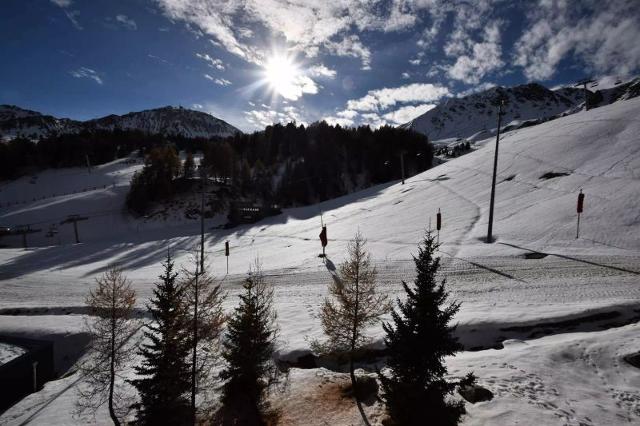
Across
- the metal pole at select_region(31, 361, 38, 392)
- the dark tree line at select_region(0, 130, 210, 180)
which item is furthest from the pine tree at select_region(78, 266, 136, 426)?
the dark tree line at select_region(0, 130, 210, 180)

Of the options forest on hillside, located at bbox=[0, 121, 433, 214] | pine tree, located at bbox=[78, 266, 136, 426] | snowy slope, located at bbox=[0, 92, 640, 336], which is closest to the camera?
pine tree, located at bbox=[78, 266, 136, 426]

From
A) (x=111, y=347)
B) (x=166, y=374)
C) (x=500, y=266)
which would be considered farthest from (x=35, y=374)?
(x=500, y=266)

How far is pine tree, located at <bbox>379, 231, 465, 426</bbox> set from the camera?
8641 mm

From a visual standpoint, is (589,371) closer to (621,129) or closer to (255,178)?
(621,129)

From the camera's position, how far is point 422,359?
30.1ft

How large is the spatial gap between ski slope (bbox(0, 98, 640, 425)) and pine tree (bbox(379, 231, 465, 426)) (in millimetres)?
1741

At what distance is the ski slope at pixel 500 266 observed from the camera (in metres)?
10.3

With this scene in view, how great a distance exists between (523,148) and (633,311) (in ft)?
125

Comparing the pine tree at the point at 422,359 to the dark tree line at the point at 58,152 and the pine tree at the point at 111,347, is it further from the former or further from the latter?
the dark tree line at the point at 58,152

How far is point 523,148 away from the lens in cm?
4416

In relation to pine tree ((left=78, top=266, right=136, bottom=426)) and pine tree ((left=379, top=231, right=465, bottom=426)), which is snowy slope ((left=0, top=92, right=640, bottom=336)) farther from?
pine tree ((left=78, top=266, right=136, bottom=426))

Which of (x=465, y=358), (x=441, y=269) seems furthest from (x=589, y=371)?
(x=441, y=269)

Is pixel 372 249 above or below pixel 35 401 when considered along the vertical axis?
above

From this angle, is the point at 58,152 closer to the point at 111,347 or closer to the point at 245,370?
the point at 111,347
